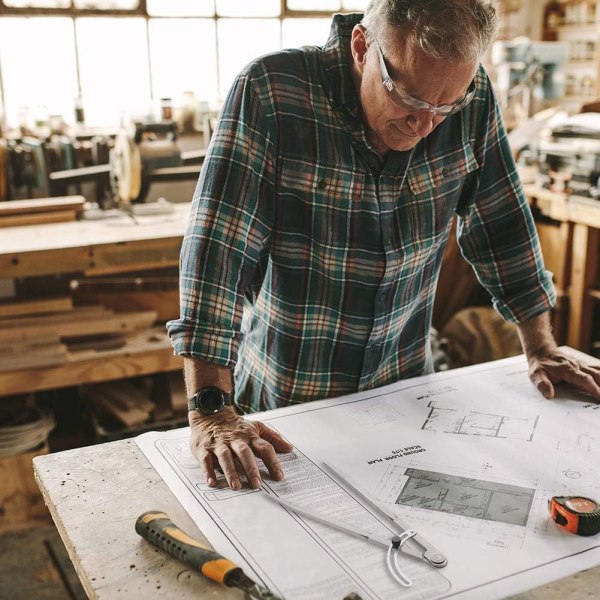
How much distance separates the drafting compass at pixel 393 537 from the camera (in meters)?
0.80

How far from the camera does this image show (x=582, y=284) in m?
3.07

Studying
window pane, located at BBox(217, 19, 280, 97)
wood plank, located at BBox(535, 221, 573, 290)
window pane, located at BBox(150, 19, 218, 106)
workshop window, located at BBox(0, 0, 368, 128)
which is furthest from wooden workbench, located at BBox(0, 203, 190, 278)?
wood plank, located at BBox(535, 221, 573, 290)

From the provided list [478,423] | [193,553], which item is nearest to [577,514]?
[478,423]

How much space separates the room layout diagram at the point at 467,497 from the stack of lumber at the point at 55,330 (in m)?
1.66

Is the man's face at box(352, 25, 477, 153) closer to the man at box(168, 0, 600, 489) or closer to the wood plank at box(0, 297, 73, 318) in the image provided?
the man at box(168, 0, 600, 489)

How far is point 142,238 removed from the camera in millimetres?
2359

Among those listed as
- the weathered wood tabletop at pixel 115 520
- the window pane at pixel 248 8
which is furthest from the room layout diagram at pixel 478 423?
the window pane at pixel 248 8

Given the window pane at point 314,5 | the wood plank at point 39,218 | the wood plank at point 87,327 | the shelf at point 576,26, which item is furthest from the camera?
the shelf at point 576,26

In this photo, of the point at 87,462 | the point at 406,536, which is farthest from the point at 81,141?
the point at 406,536

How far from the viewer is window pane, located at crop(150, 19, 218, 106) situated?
3.50 metres

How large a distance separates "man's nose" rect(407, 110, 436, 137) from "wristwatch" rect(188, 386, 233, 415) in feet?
1.70

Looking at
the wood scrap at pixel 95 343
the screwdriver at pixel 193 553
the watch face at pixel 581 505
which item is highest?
the watch face at pixel 581 505

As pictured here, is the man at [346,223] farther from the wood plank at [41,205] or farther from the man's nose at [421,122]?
the wood plank at [41,205]

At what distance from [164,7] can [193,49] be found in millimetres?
234
